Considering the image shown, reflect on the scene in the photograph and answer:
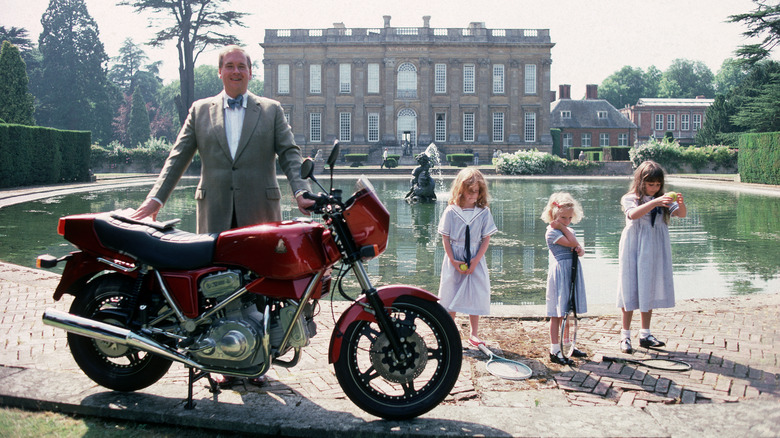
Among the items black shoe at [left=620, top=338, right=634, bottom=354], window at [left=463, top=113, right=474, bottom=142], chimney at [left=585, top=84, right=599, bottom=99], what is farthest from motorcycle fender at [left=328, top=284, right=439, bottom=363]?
chimney at [left=585, top=84, right=599, bottom=99]

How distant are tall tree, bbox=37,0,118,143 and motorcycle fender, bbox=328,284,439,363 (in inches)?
2328

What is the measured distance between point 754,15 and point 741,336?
2899 centimetres

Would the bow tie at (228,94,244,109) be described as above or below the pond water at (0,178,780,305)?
above

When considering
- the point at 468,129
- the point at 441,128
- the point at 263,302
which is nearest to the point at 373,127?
the point at 441,128

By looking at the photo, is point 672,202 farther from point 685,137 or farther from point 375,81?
point 685,137

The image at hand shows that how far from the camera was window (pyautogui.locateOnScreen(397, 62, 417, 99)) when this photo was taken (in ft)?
165

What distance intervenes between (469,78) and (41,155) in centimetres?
3473

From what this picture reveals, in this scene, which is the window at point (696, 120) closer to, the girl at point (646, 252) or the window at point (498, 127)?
the window at point (498, 127)

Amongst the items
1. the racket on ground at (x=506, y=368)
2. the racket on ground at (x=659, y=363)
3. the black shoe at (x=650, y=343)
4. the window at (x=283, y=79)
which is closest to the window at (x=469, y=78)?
the window at (x=283, y=79)

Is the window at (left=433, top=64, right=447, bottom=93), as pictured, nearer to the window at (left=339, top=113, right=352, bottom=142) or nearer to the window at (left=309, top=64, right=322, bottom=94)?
the window at (left=339, top=113, right=352, bottom=142)

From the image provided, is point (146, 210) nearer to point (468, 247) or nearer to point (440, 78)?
point (468, 247)

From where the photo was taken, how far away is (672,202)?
167 inches

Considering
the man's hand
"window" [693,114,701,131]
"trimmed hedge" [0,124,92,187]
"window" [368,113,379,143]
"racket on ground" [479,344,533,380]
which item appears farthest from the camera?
"window" [693,114,701,131]

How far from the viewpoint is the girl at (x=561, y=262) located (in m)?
4.06
